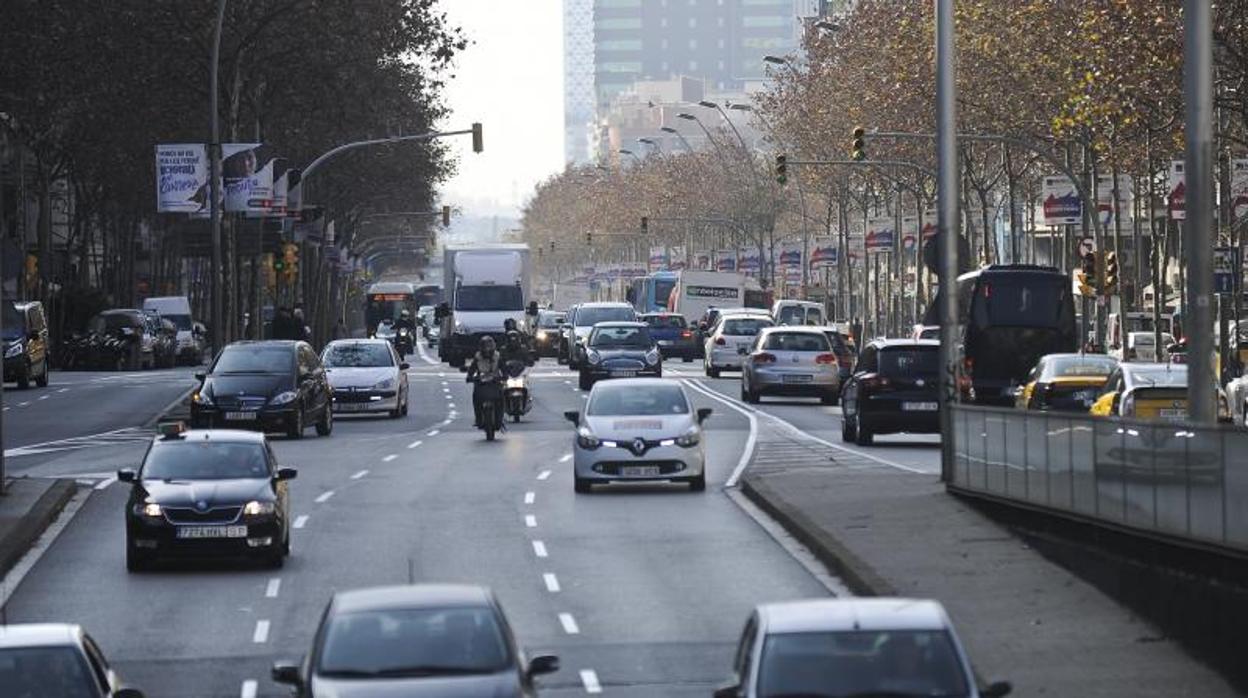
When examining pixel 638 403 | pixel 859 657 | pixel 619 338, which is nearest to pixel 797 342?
pixel 619 338

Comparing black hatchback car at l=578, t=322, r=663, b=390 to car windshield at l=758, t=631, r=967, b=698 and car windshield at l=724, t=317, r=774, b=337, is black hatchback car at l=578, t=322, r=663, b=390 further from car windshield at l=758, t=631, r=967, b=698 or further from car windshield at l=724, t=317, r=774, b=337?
car windshield at l=758, t=631, r=967, b=698

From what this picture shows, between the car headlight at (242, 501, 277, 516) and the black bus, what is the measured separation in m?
29.2

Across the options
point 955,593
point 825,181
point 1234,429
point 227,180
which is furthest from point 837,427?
point 825,181

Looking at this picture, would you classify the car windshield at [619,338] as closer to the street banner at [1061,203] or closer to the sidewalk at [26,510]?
the street banner at [1061,203]

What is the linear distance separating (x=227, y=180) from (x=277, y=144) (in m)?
35.2

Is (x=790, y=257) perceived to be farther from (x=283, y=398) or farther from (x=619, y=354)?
(x=283, y=398)

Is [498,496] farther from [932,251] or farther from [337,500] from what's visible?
[932,251]

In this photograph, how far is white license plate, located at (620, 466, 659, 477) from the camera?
36.0m

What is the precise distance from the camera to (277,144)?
94750 mm

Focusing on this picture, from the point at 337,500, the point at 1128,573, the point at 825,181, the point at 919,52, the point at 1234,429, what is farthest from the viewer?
the point at 825,181

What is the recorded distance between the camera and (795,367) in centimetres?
6056

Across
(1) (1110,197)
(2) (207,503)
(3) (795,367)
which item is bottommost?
(2) (207,503)

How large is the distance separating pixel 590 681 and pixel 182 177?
38646 mm

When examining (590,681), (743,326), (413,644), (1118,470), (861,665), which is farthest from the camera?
(743,326)
